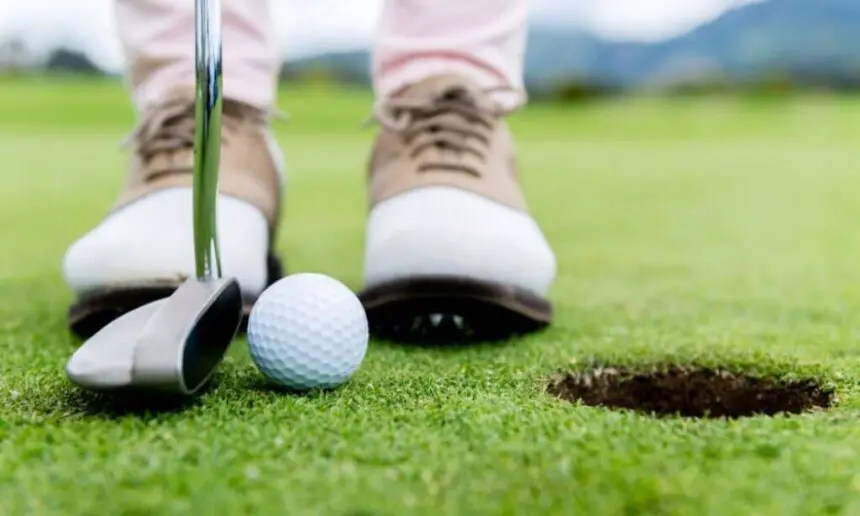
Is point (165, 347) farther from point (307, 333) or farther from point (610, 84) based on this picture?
point (610, 84)

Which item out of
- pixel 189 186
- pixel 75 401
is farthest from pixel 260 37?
pixel 75 401

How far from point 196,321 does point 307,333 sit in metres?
0.21

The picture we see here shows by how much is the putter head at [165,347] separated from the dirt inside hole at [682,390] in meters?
0.48

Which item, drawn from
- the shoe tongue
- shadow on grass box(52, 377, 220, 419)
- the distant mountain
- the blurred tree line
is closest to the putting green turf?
shadow on grass box(52, 377, 220, 419)

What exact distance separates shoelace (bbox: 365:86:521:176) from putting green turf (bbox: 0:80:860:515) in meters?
0.38

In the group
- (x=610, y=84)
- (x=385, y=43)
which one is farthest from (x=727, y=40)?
(x=385, y=43)

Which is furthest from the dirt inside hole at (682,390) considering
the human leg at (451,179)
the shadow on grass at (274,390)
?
the shadow on grass at (274,390)

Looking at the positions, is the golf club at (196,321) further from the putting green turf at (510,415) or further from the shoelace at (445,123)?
the shoelace at (445,123)

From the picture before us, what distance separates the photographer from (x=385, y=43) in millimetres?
1956

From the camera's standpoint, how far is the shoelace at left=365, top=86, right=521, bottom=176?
5.87ft

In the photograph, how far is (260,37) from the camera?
196 cm

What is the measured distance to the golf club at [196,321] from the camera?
106 cm

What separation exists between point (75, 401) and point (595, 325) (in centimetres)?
94

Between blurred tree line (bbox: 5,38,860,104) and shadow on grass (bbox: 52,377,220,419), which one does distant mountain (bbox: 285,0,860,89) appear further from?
shadow on grass (bbox: 52,377,220,419)
